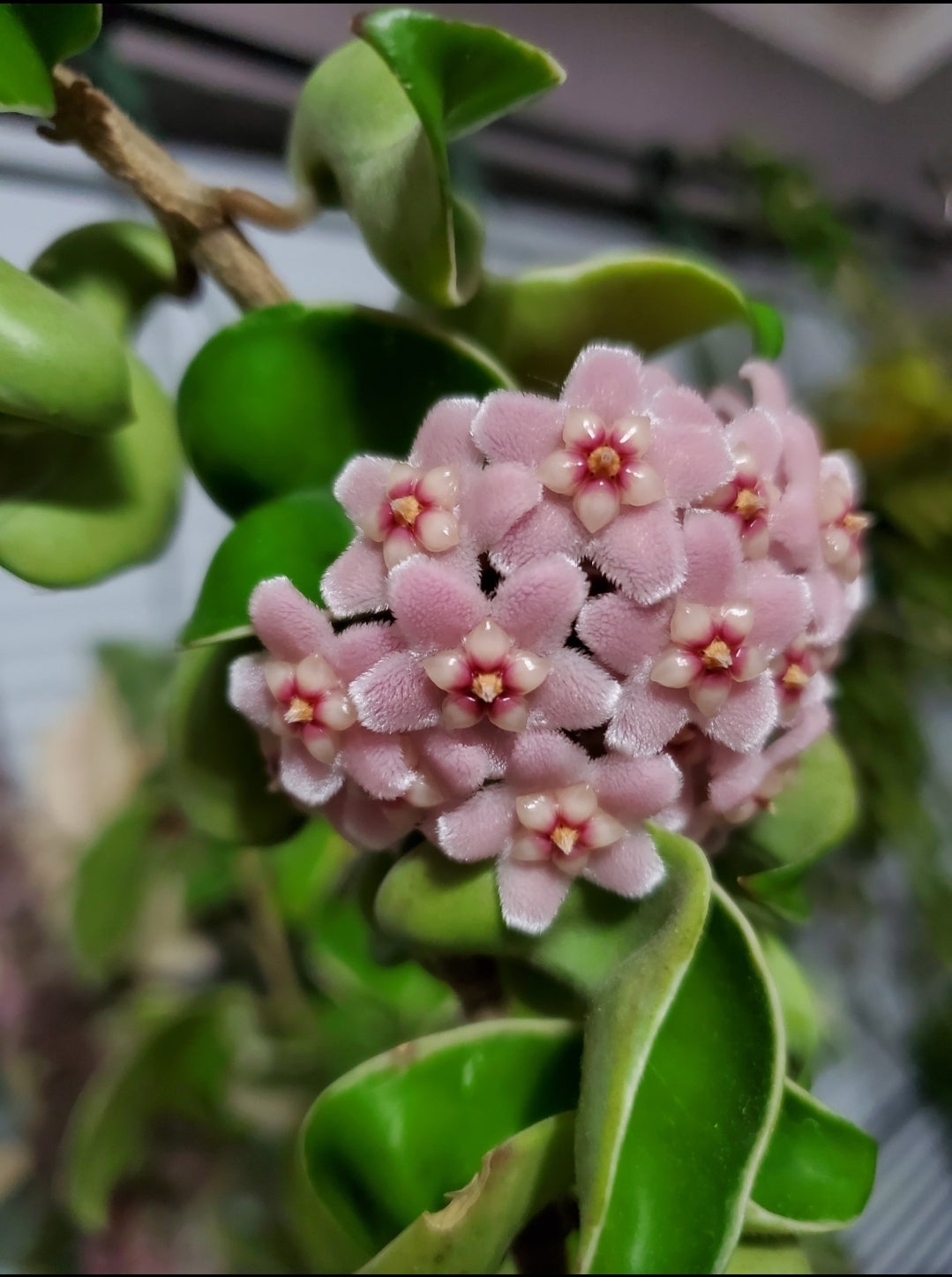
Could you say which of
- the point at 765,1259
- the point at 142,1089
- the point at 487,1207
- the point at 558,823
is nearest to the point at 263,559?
the point at 558,823

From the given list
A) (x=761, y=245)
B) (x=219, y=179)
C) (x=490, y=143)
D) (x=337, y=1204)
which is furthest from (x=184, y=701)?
(x=761, y=245)

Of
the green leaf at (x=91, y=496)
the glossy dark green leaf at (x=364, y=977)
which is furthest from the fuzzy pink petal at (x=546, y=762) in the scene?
the glossy dark green leaf at (x=364, y=977)

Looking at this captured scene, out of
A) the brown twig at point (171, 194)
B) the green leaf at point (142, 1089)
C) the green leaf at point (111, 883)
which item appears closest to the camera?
the brown twig at point (171, 194)

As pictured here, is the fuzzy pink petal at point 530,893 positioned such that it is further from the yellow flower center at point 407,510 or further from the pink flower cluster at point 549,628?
the yellow flower center at point 407,510

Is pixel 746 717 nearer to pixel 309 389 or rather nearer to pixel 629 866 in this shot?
pixel 629 866

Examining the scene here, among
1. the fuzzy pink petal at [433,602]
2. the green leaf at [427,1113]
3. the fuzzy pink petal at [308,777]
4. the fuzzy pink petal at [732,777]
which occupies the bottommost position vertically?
the green leaf at [427,1113]
